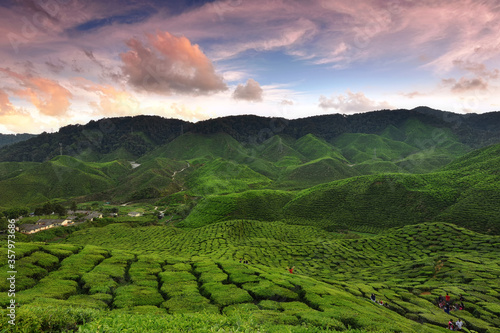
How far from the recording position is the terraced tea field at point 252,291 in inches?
534

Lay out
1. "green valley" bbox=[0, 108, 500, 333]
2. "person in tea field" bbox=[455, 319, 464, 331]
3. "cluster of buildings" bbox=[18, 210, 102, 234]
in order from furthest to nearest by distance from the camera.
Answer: "cluster of buildings" bbox=[18, 210, 102, 234]
"person in tea field" bbox=[455, 319, 464, 331]
"green valley" bbox=[0, 108, 500, 333]

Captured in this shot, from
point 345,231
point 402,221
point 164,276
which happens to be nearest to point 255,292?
point 164,276

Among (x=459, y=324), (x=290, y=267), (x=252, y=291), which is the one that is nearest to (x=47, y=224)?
(x=290, y=267)

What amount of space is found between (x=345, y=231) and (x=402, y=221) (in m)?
21.0

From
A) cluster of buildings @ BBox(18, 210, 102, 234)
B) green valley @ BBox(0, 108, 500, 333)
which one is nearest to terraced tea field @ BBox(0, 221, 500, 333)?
green valley @ BBox(0, 108, 500, 333)

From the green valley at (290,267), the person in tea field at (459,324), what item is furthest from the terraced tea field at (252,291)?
the person in tea field at (459,324)

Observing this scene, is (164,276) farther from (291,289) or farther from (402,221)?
(402,221)

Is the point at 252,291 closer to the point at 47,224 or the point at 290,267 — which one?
the point at 290,267

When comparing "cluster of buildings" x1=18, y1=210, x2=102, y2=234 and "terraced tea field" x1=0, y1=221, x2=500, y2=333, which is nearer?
"terraced tea field" x1=0, y1=221, x2=500, y2=333

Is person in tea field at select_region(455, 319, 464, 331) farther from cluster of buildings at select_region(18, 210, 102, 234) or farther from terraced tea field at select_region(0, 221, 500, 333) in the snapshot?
cluster of buildings at select_region(18, 210, 102, 234)

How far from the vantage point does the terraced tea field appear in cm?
1357

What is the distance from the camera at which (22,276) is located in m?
24.2

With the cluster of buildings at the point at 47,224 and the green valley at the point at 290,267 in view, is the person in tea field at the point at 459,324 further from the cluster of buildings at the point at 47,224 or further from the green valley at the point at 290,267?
the cluster of buildings at the point at 47,224

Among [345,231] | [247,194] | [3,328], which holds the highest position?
[3,328]
